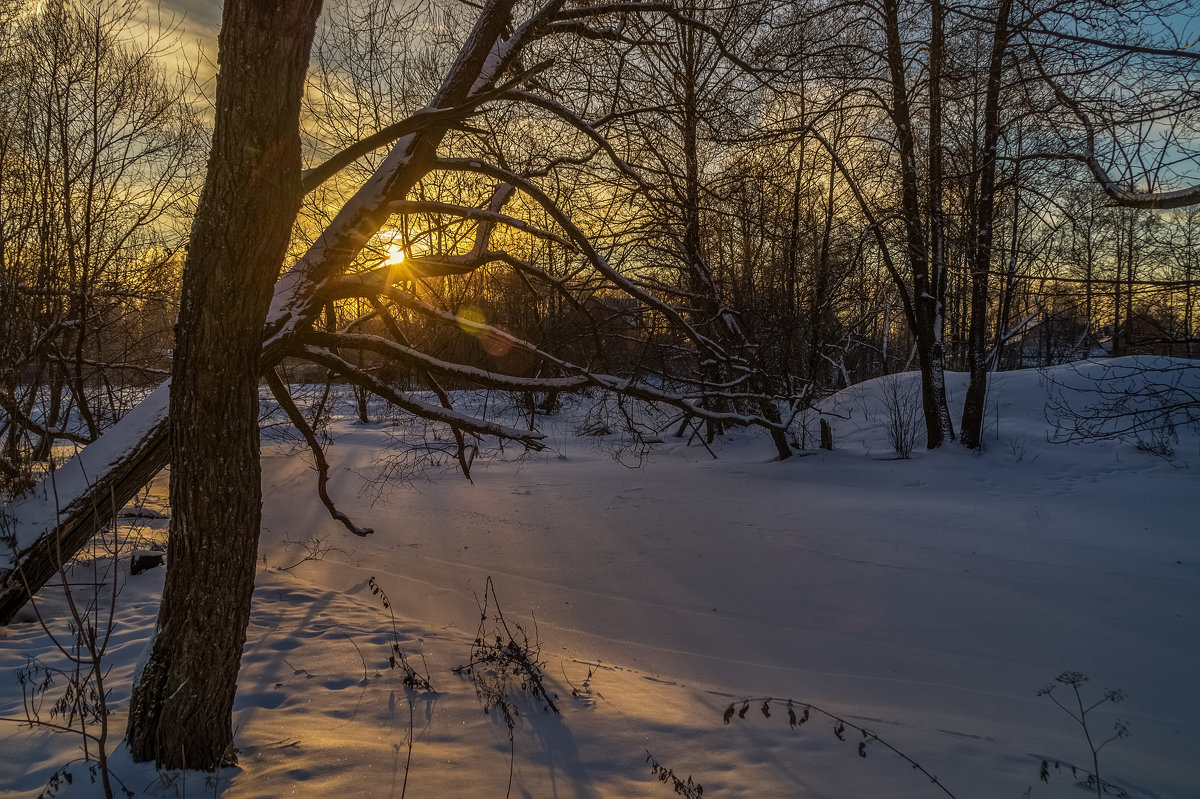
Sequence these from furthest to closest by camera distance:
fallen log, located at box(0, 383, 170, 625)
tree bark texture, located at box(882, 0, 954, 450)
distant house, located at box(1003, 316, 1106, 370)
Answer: distant house, located at box(1003, 316, 1106, 370), tree bark texture, located at box(882, 0, 954, 450), fallen log, located at box(0, 383, 170, 625)

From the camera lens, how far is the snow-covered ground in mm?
4000

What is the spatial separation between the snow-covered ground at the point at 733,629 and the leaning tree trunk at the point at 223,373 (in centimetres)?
47

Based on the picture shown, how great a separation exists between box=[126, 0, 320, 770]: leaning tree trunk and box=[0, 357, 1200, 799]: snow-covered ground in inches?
18.4

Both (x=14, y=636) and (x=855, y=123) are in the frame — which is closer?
(x=14, y=636)

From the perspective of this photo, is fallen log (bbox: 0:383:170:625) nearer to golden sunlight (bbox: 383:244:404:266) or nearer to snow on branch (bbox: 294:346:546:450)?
snow on branch (bbox: 294:346:546:450)

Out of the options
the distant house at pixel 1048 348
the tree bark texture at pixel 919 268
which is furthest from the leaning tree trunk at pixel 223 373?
the distant house at pixel 1048 348

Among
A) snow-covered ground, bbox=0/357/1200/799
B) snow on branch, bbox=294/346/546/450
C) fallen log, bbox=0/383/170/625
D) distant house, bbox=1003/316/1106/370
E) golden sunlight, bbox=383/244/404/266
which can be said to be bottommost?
snow-covered ground, bbox=0/357/1200/799

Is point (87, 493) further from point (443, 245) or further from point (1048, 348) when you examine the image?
point (1048, 348)

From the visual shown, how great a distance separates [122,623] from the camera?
6355 millimetres

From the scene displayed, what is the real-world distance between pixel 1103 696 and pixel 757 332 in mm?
8941

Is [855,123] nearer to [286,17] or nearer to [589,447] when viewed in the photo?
[589,447]

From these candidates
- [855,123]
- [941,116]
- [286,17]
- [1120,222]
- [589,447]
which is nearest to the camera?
[286,17]

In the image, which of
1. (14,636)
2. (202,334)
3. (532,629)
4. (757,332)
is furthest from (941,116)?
(14,636)

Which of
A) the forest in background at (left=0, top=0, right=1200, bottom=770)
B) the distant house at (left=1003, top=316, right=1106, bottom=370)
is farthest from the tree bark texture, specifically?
the distant house at (left=1003, top=316, right=1106, bottom=370)
